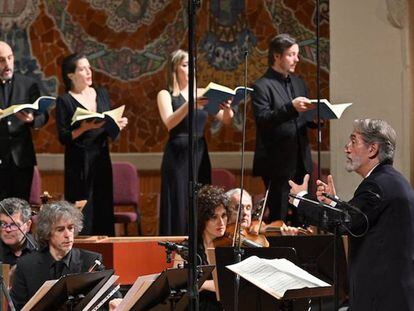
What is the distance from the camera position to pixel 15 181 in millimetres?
8336

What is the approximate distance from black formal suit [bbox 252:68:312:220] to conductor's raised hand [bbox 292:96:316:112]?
188 mm

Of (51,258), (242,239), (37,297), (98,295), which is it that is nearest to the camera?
(37,297)

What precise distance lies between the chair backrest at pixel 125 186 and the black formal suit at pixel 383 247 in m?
3.63

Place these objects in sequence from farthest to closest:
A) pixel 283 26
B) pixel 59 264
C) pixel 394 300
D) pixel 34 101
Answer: pixel 283 26 < pixel 34 101 < pixel 59 264 < pixel 394 300

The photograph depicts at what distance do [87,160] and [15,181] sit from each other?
530mm

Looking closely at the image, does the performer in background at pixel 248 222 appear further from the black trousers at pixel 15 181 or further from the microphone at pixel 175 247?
the black trousers at pixel 15 181

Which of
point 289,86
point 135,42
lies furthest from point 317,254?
point 135,42

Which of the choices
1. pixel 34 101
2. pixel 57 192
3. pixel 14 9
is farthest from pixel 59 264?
pixel 14 9

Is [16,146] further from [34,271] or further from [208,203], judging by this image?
[34,271]

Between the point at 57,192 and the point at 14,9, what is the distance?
68.4 inches

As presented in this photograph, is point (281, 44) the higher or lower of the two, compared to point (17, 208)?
higher

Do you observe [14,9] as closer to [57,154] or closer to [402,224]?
[57,154]

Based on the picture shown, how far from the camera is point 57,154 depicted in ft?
35.0

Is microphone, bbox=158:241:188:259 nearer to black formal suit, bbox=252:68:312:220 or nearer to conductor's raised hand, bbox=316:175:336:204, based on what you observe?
conductor's raised hand, bbox=316:175:336:204
